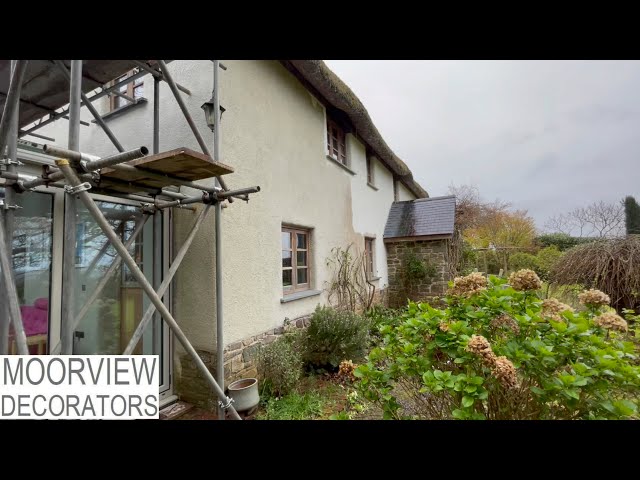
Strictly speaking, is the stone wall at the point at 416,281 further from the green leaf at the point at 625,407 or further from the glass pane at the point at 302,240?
the green leaf at the point at 625,407

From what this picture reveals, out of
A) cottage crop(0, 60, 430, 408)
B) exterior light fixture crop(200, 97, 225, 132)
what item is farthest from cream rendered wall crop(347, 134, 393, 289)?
exterior light fixture crop(200, 97, 225, 132)

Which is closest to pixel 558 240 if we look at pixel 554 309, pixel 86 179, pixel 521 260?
pixel 521 260

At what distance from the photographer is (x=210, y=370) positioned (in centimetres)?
353

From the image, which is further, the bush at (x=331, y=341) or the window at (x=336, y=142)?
the window at (x=336, y=142)

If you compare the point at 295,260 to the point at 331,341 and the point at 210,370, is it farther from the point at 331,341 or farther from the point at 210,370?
the point at 210,370

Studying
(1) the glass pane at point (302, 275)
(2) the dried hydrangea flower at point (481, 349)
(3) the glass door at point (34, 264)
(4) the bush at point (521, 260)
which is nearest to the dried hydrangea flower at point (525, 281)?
(2) the dried hydrangea flower at point (481, 349)

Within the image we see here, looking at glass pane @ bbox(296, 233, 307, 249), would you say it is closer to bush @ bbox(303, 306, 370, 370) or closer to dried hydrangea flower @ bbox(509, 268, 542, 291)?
bush @ bbox(303, 306, 370, 370)

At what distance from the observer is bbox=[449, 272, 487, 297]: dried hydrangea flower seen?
191 centimetres

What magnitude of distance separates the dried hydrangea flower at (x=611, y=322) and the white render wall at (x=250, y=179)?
3364 millimetres

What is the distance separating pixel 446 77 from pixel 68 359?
320 centimetres

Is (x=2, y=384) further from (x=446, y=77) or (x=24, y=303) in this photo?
(x=446, y=77)

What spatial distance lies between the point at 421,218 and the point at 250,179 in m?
7.20

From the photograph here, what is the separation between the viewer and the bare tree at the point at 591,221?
807 centimetres
